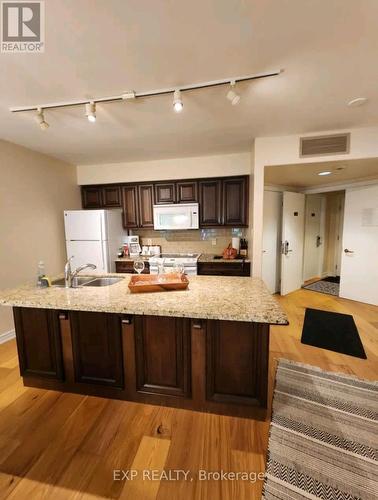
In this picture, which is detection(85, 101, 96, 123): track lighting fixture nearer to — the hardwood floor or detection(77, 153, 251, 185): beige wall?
detection(77, 153, 251, 185): beige wall

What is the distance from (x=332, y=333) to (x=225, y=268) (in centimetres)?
162

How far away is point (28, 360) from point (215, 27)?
2792 mm

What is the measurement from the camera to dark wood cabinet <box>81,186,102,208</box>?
412 centimetres

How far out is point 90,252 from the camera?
366 centimetres

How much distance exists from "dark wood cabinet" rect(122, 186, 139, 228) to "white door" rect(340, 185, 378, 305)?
3.83 m

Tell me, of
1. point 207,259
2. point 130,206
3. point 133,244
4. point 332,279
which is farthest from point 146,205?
point 332,279

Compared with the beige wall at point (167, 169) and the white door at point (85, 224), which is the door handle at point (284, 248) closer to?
the beige wall at point (167, 169)

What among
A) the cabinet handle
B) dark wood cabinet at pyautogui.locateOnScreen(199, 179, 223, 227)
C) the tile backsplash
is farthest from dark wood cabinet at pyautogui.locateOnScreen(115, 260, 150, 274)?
the cabinet handle

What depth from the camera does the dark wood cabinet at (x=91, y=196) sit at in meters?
4.12

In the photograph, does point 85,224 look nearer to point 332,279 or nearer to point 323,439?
point 323,439

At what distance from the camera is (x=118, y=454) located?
1436 mm

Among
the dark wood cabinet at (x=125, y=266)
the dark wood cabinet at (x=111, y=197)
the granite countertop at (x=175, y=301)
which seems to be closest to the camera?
the granite countertop at (x=175, y=301)

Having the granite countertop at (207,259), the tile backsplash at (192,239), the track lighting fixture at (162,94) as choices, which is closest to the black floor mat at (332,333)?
the granite countertop at (207,259)

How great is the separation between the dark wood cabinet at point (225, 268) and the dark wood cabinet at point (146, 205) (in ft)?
3.96
